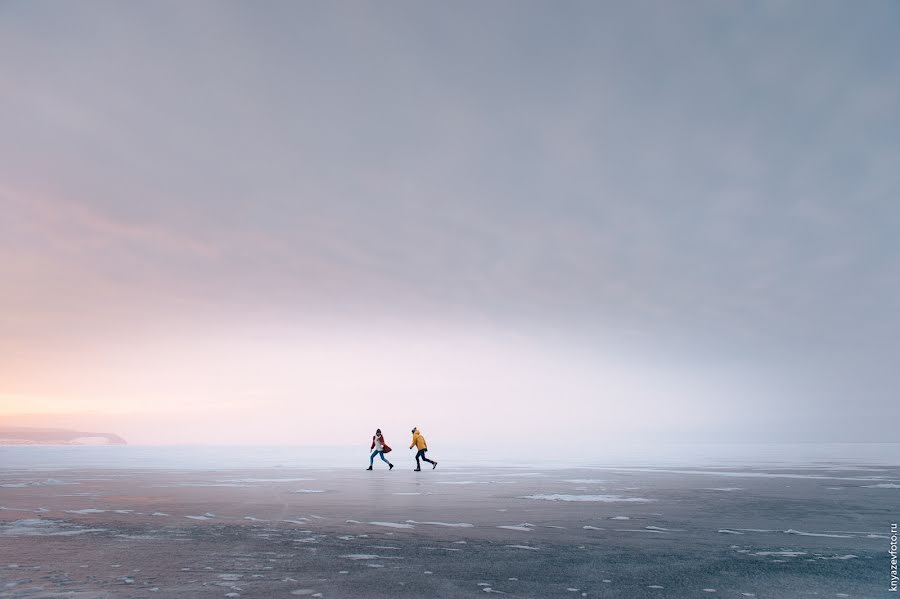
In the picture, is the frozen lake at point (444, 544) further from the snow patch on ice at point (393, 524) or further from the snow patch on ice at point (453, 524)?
the snow patch on ice at point (393, 524)

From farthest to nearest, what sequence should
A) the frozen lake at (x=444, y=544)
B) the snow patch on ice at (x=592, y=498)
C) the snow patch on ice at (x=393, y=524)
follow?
the snow patch on ice at (x=592, y=498)
the snow patch on ice at (x=393, y=524)
the frozen lake at (x=444, y=544)

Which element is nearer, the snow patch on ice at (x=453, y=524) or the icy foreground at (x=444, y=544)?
the icy foreground at (x=444, y=544)

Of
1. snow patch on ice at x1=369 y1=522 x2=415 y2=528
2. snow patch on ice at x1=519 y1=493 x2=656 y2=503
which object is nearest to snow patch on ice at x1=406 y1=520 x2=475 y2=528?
snow patch on ice at x1=369 y1=522 x2=415 y2=528

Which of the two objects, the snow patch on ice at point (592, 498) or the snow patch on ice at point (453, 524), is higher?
the snow patch on ice at point (453, 524)

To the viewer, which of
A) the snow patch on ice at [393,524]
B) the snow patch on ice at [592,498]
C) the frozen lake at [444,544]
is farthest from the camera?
the snow patch on ice at [592,498]

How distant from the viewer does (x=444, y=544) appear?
11.8m

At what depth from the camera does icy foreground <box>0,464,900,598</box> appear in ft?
28.1

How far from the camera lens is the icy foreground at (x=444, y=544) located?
28.1ft

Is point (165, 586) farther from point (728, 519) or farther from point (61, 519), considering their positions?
point (728, 519)

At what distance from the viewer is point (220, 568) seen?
9562 millimetres

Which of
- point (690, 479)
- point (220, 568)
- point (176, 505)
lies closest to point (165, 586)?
point (220, 568)

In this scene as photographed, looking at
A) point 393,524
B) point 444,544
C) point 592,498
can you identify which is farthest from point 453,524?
point 592,498

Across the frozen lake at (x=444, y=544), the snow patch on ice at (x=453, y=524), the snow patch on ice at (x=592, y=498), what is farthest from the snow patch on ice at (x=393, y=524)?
the snow patch on ice at (x=592, y=498)

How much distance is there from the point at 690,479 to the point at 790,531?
17391mm
